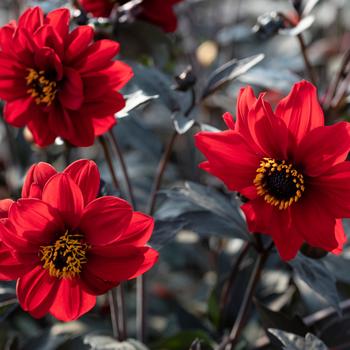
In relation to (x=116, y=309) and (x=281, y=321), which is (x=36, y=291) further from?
(x=281, y=321)

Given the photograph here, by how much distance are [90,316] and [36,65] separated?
0.50 meters

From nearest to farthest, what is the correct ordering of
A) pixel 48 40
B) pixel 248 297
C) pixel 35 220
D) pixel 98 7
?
1. pixel 35 220
2. pixel 48 40
3. pixel 248 297
4. pixel 98 7

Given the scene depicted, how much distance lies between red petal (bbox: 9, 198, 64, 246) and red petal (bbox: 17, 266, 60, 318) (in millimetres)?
33

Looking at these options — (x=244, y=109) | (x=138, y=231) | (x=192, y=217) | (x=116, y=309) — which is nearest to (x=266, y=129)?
(x=244, y=109)

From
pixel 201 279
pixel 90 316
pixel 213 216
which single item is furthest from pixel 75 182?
pixel 201 279

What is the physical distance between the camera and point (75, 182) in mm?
718

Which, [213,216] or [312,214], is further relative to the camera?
[213,216]

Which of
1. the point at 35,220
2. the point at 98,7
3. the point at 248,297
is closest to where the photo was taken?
the point at 35,220

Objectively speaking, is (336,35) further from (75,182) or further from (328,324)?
(75,182)

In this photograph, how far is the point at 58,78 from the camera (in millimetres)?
813

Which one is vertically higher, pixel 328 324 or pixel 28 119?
pixel 28 119

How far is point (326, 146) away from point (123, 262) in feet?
0.74

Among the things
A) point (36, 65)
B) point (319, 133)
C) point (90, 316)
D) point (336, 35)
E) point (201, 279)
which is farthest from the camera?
point (336, 35)

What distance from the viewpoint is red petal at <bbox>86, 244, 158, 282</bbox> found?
2.34ft
